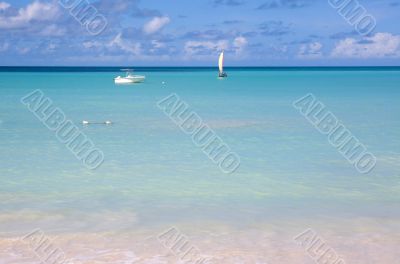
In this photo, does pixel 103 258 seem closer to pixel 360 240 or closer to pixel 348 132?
pixel 360 240

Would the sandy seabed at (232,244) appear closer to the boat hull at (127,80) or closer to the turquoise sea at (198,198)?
the turquoise sea at (198,198)

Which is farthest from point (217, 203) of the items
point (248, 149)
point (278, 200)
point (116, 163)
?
point (248, 149)

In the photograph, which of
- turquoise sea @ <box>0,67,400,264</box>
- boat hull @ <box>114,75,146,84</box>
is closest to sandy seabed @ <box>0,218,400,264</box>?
turquoise sea @ <box>0,67,400,264</box>

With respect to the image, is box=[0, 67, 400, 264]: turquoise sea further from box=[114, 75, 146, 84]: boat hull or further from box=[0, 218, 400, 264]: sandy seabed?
box=[114, 75, 146, 84]: boat hull

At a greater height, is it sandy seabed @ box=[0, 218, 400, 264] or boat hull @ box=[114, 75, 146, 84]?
boat hull @ box=[114, 75, 146, 84]

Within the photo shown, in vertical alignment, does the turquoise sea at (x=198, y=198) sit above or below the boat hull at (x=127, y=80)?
below

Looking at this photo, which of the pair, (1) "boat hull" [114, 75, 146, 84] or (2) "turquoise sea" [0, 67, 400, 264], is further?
(1) "boat hull" [114, 75, 146, 84]

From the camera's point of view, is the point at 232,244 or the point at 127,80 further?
the point at 127,80

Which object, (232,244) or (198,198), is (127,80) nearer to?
(198,198)

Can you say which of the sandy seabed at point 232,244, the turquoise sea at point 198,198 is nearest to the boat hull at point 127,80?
the turquoise sea at point 198,198

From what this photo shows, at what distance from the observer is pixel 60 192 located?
12031mm

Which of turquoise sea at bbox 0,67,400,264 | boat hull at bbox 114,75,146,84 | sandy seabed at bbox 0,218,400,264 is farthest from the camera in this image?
boat hull at bbox 114,75,146,84

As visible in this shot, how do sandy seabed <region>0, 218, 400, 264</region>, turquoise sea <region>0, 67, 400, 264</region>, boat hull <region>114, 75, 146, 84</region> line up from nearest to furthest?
1. sandy seabed <region>0, 218, 400, 264</region>
2. turquoise sea <region>0, 67, 400, 264</region>
3. boat hull <region>114, 75, 146, 84</region>

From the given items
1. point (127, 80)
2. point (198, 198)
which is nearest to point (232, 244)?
point (198, 198)
